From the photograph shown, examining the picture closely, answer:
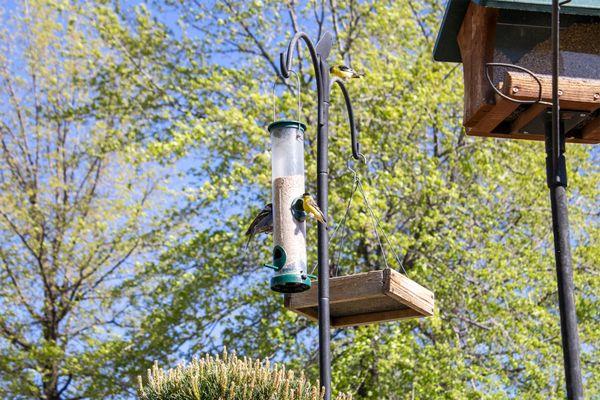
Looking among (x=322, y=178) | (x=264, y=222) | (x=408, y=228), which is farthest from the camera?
(x=408, y=228)

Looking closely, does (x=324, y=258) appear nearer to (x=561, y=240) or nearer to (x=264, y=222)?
(x=264, y=222)

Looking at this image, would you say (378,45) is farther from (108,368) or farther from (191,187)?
(108,368)

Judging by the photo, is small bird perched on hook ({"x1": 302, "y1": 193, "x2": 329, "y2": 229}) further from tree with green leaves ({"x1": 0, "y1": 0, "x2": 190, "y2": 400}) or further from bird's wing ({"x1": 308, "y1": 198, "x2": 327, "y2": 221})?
tree with green leaves ({"x1": 0, "y1": 0, "x2": 190, "y2": 400})

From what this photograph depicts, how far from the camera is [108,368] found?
12195mm

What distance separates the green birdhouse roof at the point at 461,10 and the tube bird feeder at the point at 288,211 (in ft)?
2.79

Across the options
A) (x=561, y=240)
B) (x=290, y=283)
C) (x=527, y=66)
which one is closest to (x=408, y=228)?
(x=290, y=283)

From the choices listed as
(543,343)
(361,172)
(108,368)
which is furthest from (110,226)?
(543,343)

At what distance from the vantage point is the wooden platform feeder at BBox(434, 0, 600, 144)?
3650 mm

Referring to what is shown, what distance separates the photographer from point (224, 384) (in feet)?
12.2

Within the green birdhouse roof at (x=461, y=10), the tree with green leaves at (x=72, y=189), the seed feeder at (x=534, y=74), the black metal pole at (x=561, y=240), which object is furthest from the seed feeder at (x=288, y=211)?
the tree with green leaves at (x=72, y=189)

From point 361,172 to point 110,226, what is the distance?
4.82m

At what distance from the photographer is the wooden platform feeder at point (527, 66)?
3.65 meters

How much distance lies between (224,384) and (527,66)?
6.00 ft

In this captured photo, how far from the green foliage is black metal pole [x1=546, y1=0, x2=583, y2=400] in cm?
101
